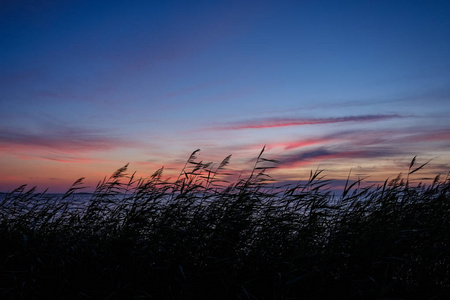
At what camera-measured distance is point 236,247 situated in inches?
240

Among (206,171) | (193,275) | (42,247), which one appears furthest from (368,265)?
(42,247)

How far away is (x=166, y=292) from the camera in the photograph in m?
5.19

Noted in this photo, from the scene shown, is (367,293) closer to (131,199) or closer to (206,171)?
(206,171)

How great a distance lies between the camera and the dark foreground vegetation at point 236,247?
17.2 ft

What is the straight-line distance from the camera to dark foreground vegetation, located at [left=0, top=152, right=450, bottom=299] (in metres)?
5.25

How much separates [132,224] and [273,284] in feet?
10.4

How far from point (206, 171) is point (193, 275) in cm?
280

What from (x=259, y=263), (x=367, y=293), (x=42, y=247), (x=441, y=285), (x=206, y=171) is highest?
(x=206, y=171)

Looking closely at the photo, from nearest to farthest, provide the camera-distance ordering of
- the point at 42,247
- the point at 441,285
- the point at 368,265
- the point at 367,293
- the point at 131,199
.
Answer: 1. the point at 367,293
2. the point at 368,265
3. the point at 441,285
4. the point at 42,247
5. the point at 131,199

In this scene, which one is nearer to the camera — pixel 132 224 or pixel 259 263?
pixel 259 263

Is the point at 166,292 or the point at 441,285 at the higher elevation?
the point at 166,292

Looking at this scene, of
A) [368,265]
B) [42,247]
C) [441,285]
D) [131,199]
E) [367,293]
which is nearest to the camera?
[367,293]

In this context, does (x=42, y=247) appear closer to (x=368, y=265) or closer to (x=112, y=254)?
(x=112, y=254)

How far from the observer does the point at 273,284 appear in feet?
17.3
